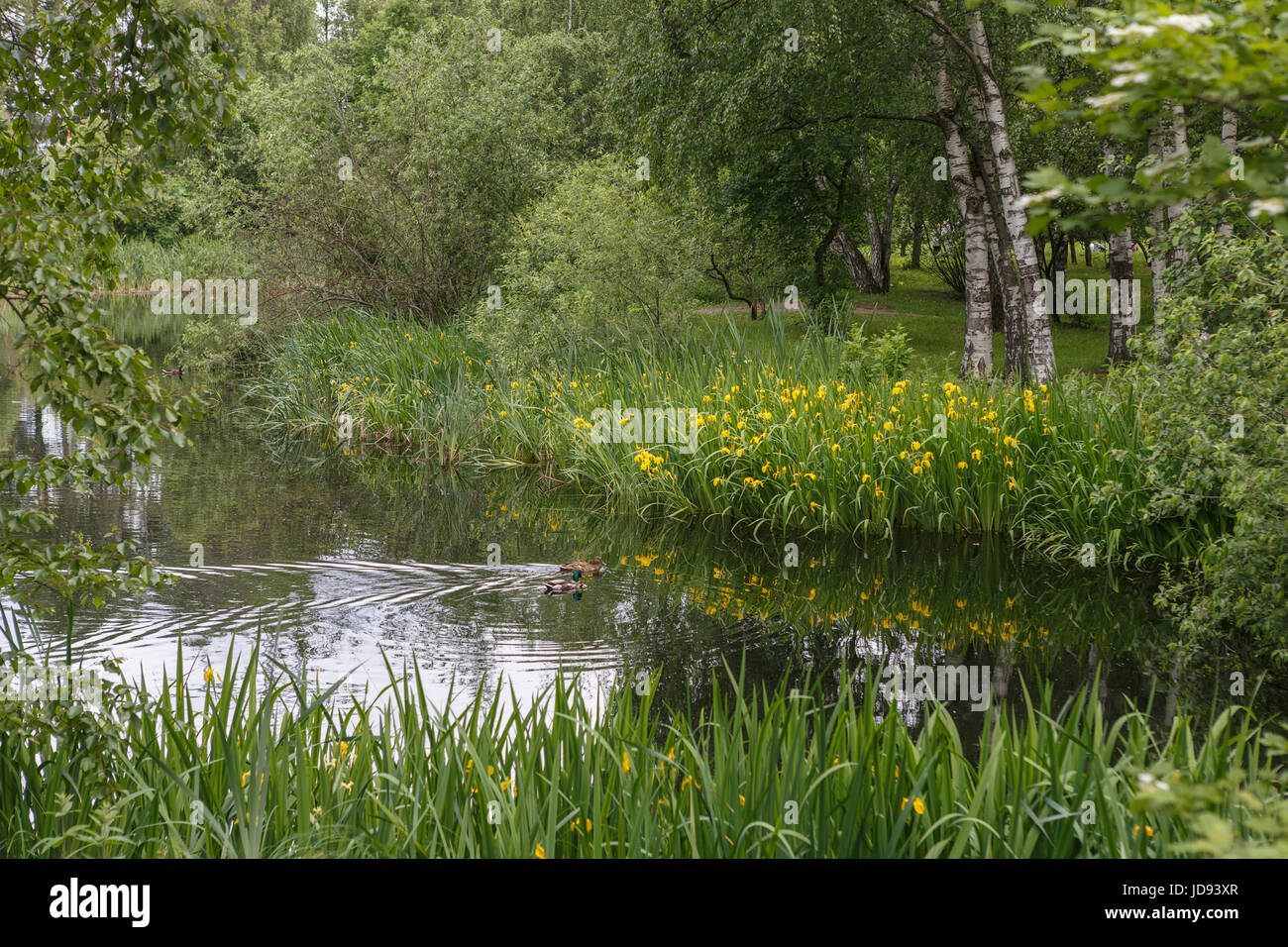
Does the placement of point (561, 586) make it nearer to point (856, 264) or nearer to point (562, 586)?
point (562, 586)

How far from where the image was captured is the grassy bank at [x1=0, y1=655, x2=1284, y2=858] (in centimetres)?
352

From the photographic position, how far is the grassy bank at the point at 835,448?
1017 cm

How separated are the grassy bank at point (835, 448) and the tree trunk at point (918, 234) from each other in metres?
13.4

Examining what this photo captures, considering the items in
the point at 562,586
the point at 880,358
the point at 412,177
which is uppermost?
the point at 412,177

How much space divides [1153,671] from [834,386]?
17.9ft

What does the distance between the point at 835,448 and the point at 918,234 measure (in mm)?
22153

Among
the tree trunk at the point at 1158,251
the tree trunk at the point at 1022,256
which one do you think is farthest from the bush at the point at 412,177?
the tree trunk at the point at 1158,251

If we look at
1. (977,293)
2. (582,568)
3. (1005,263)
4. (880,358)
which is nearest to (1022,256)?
(977,293)

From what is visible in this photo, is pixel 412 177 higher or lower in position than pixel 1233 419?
higher

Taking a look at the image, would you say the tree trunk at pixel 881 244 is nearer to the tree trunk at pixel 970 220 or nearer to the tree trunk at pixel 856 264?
the tree trunk at pixel 856 264

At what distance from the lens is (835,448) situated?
36.4ft

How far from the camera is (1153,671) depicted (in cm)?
753

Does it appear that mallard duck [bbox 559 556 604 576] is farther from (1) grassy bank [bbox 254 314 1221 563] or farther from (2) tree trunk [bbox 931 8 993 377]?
(2) tree trunk [bbox 931 8 993 377]

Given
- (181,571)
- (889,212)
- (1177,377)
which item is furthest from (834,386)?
(889,212)
